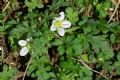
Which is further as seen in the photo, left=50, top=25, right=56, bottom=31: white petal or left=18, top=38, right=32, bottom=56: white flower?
left=18, top=38, right=32, bottom=56: white flower

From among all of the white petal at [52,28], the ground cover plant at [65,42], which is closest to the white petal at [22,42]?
the ground cover plant at [65,42]

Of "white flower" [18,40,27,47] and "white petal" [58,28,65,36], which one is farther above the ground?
"white petal" [58,28,65,36]

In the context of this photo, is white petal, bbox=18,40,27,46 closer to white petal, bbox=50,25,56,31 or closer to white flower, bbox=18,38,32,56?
white flower, bbox=18,38,32,56

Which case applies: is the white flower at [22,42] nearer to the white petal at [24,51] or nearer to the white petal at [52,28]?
the white petal at [24,51]

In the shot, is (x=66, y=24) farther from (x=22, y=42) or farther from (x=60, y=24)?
(x=22, y=42)

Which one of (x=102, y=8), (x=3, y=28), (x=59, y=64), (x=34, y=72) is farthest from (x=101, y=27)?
(x=3, y=28)

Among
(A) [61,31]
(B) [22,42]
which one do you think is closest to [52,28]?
(A) [61,31]

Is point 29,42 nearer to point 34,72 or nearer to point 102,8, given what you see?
point 34,72

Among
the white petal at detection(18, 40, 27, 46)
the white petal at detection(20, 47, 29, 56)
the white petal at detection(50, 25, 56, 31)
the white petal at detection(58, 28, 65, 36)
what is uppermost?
the white petal at detection(50, 25, 56, 31)

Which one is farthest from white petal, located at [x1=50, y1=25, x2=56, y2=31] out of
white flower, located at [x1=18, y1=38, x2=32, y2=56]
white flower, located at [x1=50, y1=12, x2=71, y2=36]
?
white flower, located at [x1=18, y1=38, x2=32, y2=56]

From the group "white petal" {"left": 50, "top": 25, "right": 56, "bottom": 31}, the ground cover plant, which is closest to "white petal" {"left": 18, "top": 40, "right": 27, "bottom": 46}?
the ground cover plant
